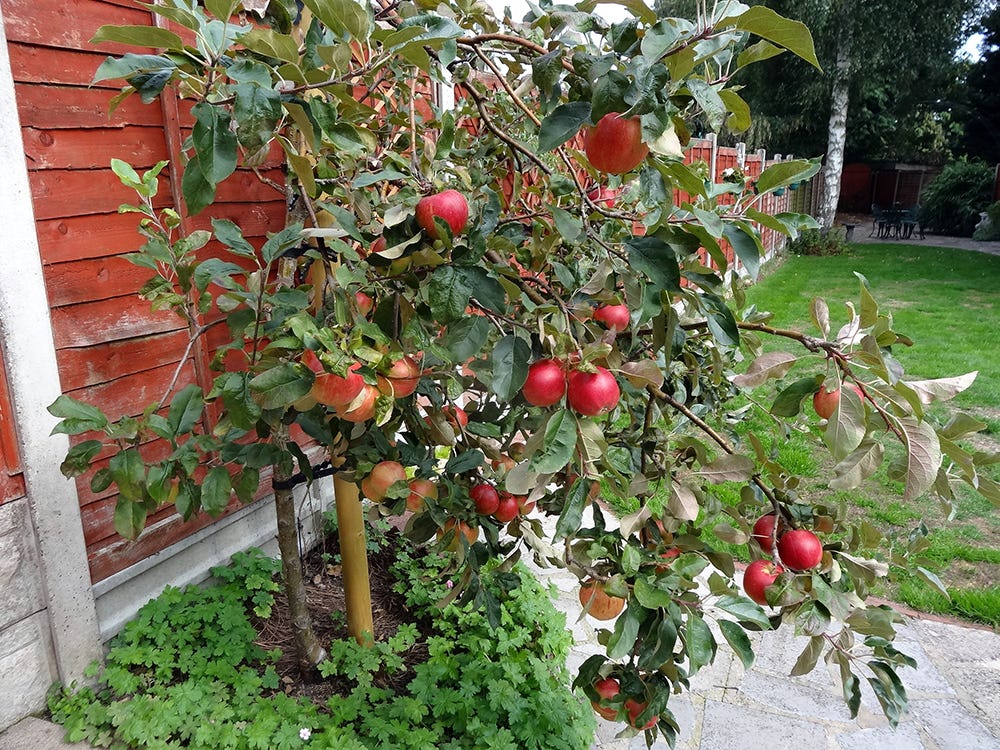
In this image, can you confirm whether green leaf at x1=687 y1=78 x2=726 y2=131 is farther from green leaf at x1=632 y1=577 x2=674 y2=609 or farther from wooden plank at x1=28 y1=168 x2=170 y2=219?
wooden plank at x1=28 y1=168 x2=170 y2=219

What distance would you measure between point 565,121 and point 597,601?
899mm

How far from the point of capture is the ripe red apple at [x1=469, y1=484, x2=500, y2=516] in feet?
5.26

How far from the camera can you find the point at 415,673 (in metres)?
2.11

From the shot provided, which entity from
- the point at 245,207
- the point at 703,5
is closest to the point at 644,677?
the point at 703,5

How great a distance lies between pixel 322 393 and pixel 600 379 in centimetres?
43

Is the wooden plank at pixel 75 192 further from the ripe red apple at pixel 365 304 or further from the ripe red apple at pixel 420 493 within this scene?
the ripe red apple at pixel 420 493

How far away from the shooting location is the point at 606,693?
4.78 ft

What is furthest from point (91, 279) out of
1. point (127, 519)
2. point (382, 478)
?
point (382, 478)

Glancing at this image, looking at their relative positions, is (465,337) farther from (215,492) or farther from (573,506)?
(215,492)

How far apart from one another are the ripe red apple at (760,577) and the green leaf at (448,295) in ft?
2.66

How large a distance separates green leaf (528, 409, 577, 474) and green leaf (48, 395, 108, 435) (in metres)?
0.95

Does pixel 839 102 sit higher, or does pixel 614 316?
pixel 839 102

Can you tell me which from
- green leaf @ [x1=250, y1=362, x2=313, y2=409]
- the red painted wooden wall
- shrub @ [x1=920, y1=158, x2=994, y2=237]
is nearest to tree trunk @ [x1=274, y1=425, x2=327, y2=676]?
the red painted wooden wall

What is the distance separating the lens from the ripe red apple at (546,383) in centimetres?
104
